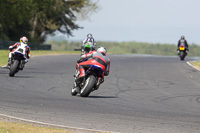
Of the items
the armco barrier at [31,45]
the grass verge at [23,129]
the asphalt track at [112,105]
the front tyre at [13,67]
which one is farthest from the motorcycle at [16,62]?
the armco barrier at [31,45]

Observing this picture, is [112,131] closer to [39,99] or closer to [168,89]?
[39,99]

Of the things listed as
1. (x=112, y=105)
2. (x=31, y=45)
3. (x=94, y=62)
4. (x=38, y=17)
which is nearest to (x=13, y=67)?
(x=94, y=62)

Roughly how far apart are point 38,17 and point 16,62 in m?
46.4

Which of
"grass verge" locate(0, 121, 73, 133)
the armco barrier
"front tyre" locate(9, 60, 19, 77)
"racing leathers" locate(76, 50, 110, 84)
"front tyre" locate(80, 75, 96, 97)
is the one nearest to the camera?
"grass verge" locate(0, 121, 73, 133)

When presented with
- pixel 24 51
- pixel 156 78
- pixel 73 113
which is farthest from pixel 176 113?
pixel 156 78

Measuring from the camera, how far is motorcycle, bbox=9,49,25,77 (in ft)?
62.5

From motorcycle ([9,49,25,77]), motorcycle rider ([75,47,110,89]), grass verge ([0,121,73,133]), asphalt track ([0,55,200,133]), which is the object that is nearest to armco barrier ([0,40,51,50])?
asphalt track ([0,55,200,133])

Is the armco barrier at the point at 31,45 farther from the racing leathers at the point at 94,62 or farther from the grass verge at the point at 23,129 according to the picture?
the grass verge at the point at 23,129

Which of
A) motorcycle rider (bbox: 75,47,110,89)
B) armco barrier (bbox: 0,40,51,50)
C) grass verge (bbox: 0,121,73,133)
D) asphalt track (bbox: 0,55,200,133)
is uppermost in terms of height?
motorcycle rider (bbox: 75,47,110,89)

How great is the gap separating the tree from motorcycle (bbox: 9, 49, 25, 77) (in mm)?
33166

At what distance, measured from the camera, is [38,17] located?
213ft

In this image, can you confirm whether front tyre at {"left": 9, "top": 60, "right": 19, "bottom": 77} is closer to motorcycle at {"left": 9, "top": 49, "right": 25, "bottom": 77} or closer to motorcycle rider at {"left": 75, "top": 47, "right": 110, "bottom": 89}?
motorcycle at {"left": 9, "top": 49, "right": 25, "bottom": 77}

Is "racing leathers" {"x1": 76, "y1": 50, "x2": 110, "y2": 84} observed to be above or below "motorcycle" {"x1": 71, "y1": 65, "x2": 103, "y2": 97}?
above

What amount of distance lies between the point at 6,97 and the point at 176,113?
4.28 metres
